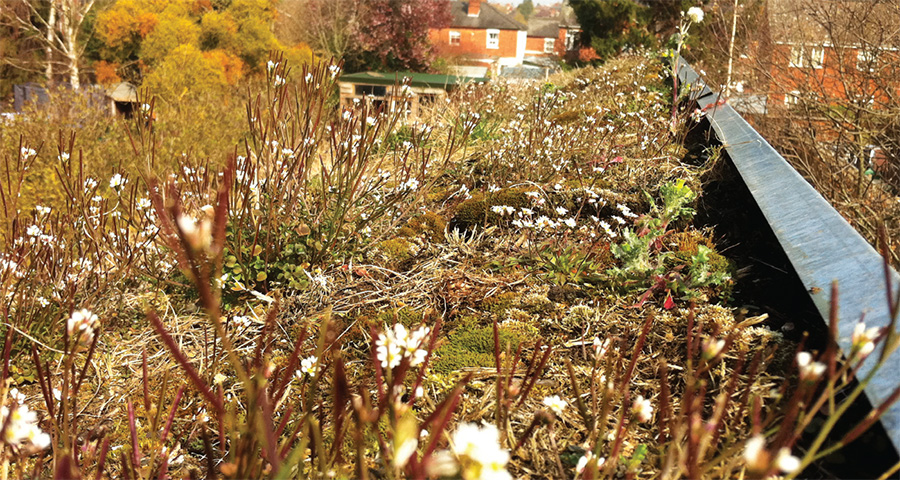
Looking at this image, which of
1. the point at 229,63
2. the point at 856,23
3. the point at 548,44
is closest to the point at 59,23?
the point at 229,63

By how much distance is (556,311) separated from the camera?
6.80ft

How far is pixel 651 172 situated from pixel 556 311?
157 centimetres

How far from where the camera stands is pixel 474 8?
5606 centimetres

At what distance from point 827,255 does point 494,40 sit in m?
58.6

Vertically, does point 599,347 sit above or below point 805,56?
below

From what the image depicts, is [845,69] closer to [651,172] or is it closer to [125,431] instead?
[651,172]

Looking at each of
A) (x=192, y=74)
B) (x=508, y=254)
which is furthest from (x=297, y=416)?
(x=192, y=74)

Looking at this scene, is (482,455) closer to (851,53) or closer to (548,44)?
(851,53)

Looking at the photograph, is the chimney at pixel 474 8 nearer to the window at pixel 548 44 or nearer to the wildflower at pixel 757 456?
the window at pixel 548 44

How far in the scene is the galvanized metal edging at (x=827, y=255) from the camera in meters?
1.09

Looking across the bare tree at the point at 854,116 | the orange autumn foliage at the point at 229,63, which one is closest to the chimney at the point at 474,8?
the orange autumn foliage at the point at 229,63

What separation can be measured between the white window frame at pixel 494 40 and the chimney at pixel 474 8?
212 centimetres

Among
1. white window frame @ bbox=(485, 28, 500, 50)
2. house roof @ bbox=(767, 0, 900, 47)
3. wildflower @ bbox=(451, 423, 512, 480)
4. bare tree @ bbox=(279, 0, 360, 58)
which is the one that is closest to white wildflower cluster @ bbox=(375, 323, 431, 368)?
wildflower @ bbox=(451, 423, 512, 480)

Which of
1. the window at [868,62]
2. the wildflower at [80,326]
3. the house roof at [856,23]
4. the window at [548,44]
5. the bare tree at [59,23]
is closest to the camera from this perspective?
the wildflower at [80,326]
